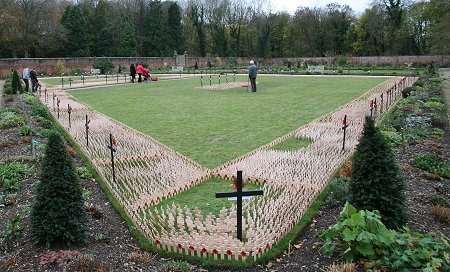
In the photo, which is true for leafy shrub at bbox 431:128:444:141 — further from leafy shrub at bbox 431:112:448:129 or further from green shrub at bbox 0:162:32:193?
green shrub at bbox 0:162:32:193

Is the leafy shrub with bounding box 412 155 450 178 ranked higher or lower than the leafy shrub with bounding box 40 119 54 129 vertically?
lower

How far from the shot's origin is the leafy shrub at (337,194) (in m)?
6.05

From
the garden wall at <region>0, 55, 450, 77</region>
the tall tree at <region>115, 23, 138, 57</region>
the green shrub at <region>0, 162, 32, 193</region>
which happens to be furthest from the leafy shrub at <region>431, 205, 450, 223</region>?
the tall tree at <region>115, 23, 138, 57</region>

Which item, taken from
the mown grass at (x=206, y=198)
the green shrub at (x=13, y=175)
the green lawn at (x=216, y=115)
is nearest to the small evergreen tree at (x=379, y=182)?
the mown grass at (x=206, y=198)

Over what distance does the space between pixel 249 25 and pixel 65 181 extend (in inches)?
2837

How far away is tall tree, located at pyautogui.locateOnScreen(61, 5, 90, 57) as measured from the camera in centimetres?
5303

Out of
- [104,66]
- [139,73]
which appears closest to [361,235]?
[139,73]

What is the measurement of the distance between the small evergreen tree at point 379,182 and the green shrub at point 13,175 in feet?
17.8

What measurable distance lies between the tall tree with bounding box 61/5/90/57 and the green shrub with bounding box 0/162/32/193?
1943 inches

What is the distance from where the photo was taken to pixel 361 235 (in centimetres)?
395

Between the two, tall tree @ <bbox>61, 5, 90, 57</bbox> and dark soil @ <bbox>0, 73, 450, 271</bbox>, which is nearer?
dark soil @ <bbox>0, 73, 450, 271</bbox>

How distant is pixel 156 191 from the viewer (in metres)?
6.61

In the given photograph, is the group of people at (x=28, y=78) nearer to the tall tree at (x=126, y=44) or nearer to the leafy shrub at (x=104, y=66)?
the leafy shrub at (x=104, y=66)

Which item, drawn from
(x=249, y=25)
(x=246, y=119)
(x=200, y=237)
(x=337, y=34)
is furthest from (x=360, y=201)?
(x=249, y=25)
